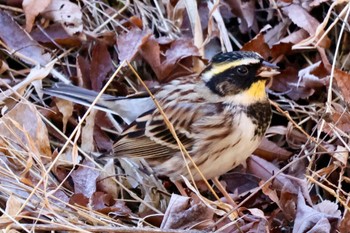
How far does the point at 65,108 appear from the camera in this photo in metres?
3.83

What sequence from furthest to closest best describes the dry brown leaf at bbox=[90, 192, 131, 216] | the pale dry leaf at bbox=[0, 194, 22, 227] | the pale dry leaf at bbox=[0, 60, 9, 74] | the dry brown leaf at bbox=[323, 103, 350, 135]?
the pale dry leaf at bbox=[0, 60, 9, 74]
the dry brown leaf at bbox=[323, 103, 350, 135]
the dry brown leaf at bbox=[90, 192, 131, 216]
the pale dry leaf at bbox=[0, 194, 22, 227]

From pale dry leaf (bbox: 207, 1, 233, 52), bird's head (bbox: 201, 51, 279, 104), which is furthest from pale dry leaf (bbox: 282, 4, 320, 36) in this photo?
bird's head (bbox: 201, 51, 279, 104)

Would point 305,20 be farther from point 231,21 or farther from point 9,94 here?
point 9,94

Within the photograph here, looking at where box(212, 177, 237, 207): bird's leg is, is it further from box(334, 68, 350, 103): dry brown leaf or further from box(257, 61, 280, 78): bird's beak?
box(334, 68, 350, 103): dry brown leaf

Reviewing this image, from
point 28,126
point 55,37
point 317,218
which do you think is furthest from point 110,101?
point 317,218

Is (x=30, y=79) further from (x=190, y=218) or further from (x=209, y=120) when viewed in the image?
(x=190, y=218)

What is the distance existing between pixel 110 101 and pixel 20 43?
575 mm

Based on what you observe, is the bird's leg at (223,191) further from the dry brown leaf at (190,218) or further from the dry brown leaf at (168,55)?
the dry brown leaf at (168,55)

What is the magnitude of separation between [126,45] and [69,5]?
38 centimetres

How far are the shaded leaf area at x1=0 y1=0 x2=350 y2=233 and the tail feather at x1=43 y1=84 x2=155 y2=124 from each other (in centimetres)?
3

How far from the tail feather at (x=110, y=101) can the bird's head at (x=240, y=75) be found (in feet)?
1.19

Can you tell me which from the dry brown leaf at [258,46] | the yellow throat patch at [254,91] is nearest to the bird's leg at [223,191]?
the yellow throat patch at [254,91]

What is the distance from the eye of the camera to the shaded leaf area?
3.24 meters

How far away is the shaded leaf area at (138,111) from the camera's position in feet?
10.6
